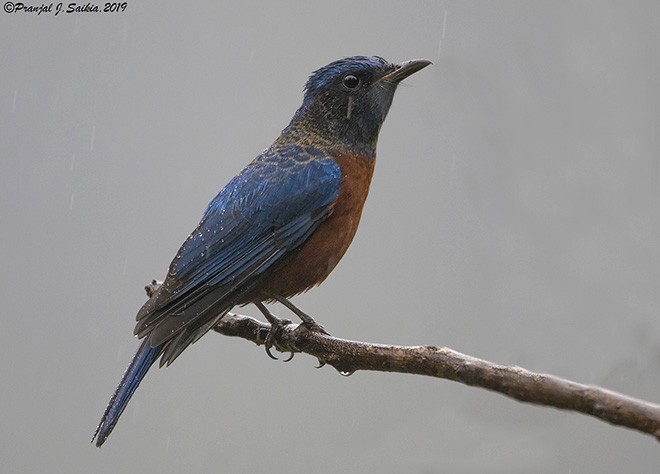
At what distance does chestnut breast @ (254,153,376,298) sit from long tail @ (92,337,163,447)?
61cm

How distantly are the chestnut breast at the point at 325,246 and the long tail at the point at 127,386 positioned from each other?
613 mm

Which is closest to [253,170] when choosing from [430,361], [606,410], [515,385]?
[430,361]

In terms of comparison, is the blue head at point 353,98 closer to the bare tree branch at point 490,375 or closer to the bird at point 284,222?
the bird at point 284,222

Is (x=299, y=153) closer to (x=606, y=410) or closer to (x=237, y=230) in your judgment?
(x=237, y=230)

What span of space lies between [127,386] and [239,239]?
2.82 ft

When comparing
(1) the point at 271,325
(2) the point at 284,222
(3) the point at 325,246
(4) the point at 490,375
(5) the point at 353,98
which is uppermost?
(5) the point at 353,98

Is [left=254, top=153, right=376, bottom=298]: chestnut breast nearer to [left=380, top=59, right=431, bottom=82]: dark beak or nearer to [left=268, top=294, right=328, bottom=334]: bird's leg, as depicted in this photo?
[left=268, top=294, right=328, bottom=334]: bird's leg

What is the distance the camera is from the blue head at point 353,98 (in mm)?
4289

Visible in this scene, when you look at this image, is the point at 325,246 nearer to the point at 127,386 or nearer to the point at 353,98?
the point at 353,98

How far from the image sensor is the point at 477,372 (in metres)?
2.65

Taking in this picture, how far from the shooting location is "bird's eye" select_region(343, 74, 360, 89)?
14.2ft

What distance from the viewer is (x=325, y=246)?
4016 millimetres

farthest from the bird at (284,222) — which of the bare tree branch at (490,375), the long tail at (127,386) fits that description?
the bare tree branch at (490,375)

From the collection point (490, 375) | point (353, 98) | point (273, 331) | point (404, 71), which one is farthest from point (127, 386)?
point (404, 71)
